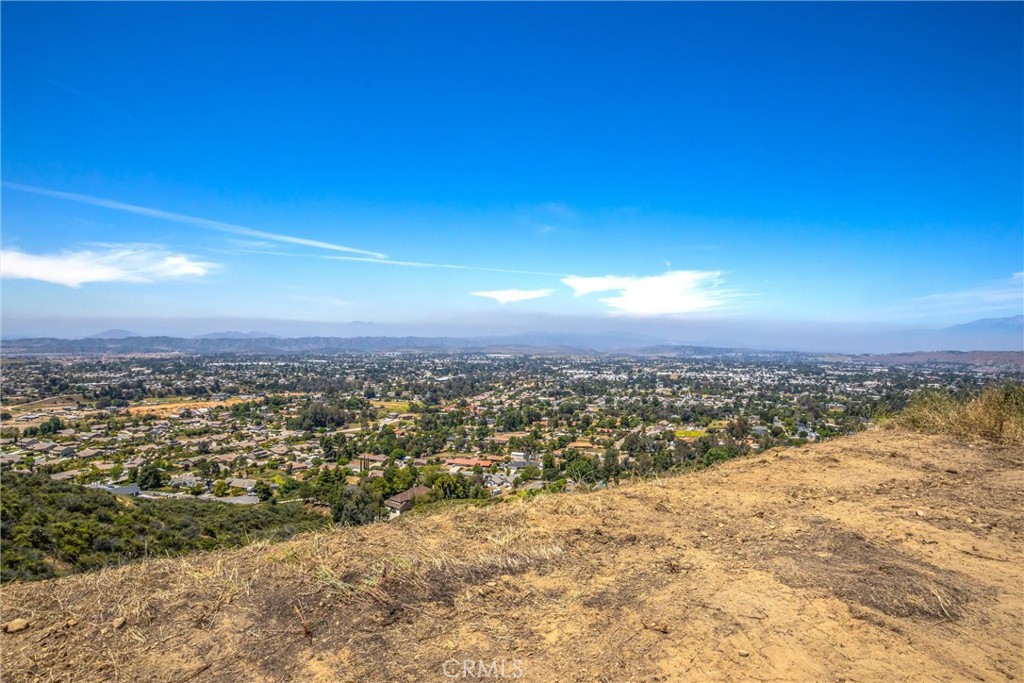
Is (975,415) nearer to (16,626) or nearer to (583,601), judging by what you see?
(583,601)

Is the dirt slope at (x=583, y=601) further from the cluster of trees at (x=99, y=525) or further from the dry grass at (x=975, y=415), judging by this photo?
the cluster of trees at (x=99, y=525)

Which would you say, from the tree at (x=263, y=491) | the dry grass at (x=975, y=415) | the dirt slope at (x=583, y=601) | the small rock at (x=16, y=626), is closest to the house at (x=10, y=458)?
the tree at (x=263, y=491)

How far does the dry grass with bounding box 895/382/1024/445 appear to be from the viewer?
6.27 m

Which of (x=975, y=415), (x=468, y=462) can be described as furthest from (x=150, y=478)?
(x=975, y=415)

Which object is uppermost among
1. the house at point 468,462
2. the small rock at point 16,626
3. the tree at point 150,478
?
the small rock at point 16,626

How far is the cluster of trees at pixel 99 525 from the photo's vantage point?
7.99 m

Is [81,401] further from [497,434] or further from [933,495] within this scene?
[933,495]

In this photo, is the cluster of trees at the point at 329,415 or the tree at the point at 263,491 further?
the cluster of trees at the point at 329,415

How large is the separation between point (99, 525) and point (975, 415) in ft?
51.3

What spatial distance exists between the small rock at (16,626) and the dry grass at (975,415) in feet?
32.7

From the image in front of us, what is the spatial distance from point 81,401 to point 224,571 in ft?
154

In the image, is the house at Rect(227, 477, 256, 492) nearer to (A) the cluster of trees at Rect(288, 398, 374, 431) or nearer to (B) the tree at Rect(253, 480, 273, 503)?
(B) the tree at Rect(253, 480, 273, 503)

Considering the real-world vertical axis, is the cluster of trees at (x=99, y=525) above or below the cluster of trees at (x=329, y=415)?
above

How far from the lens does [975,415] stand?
664 cm
